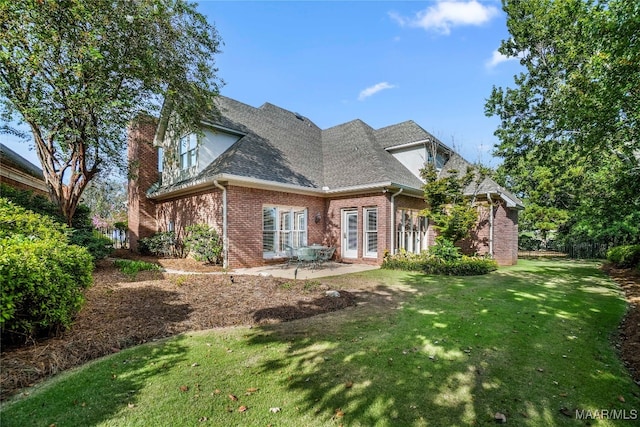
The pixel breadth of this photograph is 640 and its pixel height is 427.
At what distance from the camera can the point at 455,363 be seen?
12.3 feet

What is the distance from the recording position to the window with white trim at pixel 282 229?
12.2m

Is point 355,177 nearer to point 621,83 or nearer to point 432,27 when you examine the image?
point 432,27

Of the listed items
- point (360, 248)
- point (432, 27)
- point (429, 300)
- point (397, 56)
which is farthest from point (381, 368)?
point (397, 56)

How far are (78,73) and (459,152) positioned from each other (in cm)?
1704

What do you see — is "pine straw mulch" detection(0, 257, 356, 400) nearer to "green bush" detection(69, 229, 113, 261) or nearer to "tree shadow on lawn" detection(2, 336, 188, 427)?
"tree shadow on lawn" detection(2, 336, 188, 427)

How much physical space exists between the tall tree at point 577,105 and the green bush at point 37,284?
1046cm

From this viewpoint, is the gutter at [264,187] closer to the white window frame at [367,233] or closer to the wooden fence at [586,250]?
the white window frame at [367,233]

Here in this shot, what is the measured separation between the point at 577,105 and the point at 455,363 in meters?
8.27

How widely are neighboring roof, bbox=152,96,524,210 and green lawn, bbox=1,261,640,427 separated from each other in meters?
7.29

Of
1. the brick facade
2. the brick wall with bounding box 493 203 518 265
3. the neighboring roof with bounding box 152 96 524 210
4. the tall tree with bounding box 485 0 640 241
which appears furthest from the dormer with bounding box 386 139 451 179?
the brick wall with bounding box 493 203 518 265

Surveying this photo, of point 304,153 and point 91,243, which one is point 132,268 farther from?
point 304,153

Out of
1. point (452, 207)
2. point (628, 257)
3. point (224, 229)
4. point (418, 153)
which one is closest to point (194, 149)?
point (224, 229)

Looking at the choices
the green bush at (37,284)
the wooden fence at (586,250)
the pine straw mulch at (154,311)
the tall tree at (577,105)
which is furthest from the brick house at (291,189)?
the wooden fence at (586,250)

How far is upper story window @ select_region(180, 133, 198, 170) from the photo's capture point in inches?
524
